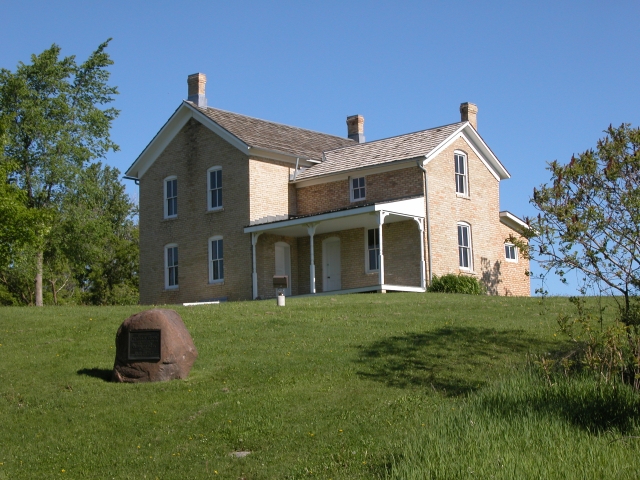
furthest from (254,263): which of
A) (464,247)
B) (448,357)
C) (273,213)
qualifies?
(448,357)

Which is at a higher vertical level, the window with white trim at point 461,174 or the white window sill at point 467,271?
the window with white trim at point 461,174

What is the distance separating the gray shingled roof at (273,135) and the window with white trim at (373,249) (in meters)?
4.91

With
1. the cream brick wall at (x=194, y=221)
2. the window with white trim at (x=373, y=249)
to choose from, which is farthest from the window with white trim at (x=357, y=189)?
the cream brick wall at (x=194, y=221)

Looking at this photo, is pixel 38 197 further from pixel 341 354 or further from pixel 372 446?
pixel 372 446

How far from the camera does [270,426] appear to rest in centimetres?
1263

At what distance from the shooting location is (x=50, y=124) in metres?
38.5

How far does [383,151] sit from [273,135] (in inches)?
203

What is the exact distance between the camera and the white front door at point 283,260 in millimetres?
33281

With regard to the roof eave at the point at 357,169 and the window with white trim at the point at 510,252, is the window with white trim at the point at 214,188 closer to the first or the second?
the roof eave at the point at 357,169

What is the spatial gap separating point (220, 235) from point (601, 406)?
23044mm

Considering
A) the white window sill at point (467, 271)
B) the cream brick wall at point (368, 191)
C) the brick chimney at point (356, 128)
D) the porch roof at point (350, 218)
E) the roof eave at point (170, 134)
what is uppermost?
the brick chimney at point (356, 128)

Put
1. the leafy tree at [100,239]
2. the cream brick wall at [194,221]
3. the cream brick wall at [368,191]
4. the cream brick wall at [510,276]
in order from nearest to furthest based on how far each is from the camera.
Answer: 1. the cream brick wall at [368,191]
2. the cream brick wall at [194,221]
3. the cream brick wall at [510,276]
4. the leafy tree at [100,239]

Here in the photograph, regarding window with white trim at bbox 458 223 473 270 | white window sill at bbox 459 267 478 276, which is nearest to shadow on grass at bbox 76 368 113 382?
white window sill at bbox 459 267 478 276

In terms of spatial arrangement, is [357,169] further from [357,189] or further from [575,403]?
[575,403]
